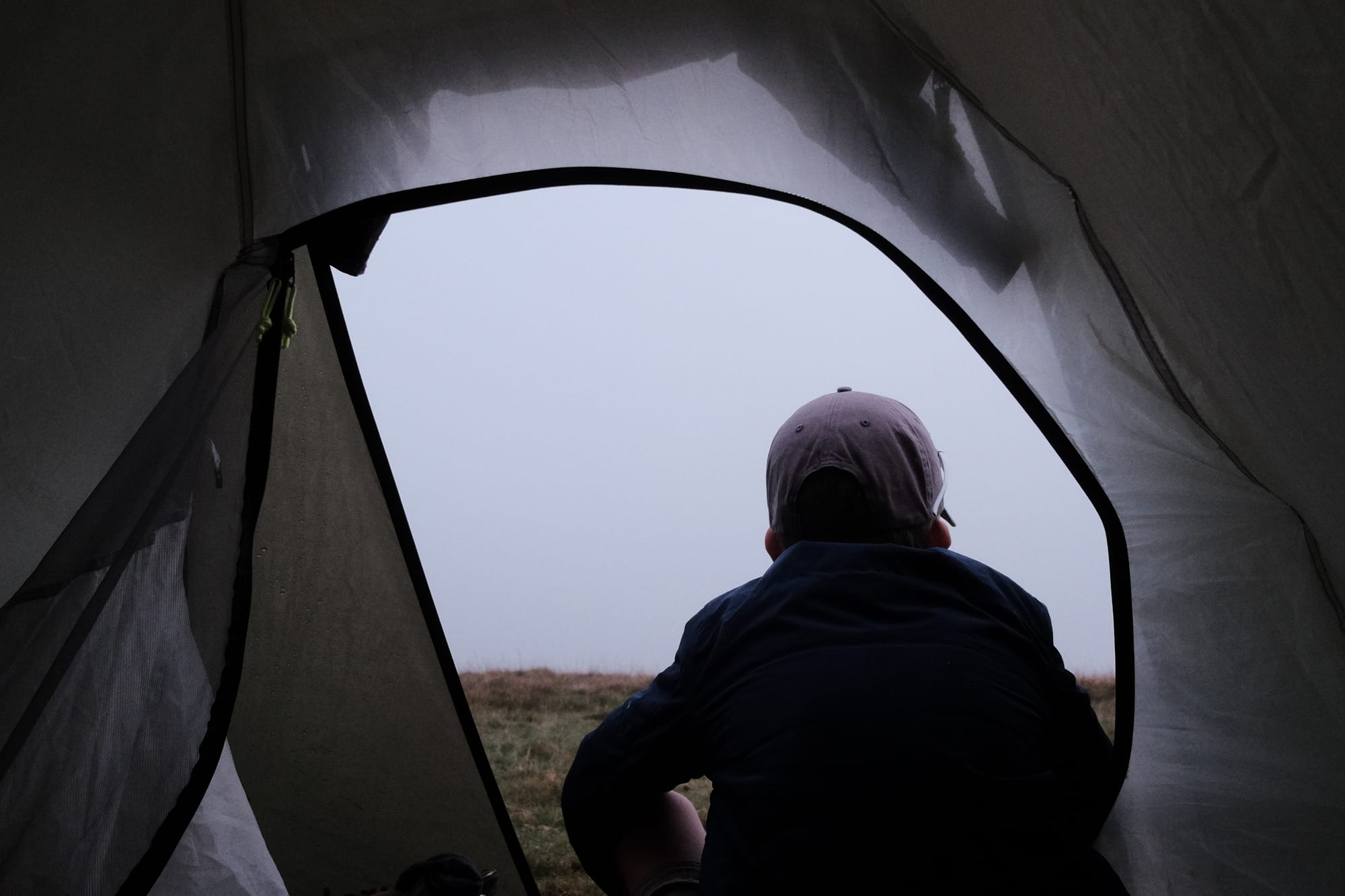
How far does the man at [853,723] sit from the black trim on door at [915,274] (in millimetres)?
166

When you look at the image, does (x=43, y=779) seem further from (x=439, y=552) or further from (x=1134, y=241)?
(x=439, y=552)

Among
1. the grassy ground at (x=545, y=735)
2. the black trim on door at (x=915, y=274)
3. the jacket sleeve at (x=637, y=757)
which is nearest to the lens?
the jacket sleeve at (x=637, y=757)

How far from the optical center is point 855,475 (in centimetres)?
76

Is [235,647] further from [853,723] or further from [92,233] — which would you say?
[853,723]

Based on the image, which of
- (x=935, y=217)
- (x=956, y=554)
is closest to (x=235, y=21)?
(x=935, y=217)

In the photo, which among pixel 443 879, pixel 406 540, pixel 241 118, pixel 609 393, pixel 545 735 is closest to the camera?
pixel 241 118

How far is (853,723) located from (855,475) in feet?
0.72

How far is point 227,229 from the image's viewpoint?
3.18 ft

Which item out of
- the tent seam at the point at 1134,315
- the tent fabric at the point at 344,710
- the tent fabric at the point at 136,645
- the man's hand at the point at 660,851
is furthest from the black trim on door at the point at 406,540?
the tent seam at the point at 1134,315

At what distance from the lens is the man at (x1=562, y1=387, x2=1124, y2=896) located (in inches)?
23.3

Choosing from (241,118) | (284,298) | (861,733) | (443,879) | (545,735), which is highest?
(241,118)

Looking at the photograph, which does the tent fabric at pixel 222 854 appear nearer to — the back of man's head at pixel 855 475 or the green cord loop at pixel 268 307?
the green cord loop at pixel 268 307

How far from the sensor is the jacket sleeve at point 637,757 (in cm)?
73

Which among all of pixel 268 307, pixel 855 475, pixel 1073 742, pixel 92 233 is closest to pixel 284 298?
pixel 268 307
